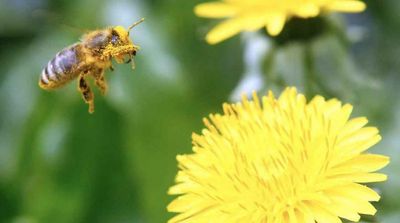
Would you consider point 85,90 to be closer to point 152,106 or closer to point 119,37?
point 119,37

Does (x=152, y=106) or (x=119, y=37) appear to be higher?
(x=152, y=106)

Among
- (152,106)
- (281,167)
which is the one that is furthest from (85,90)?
(152,106)

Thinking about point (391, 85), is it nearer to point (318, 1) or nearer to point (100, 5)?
point (318, 1)

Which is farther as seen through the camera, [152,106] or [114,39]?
[152,106]

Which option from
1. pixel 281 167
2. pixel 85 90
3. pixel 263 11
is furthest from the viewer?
pixel 263 11

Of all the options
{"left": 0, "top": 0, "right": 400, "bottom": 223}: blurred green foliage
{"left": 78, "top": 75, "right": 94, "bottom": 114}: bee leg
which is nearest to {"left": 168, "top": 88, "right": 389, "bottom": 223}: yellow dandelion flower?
{"left": 78, "top": 75, "right": 94, "bottom": 114}: bee leg

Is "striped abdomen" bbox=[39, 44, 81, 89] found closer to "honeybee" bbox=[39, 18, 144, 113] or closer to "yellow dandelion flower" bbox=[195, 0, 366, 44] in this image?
"honeybee" bbox=[39, 18, 144, 113]

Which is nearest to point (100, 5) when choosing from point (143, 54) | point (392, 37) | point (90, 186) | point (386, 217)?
point (143, 54)
